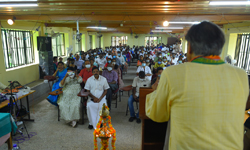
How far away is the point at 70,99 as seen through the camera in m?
4.32

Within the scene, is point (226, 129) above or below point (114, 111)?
above

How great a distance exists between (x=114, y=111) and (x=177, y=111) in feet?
13.7

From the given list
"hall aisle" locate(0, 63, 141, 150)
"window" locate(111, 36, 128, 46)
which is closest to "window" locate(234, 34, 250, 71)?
"hall aisle" locate(0, 63, 141, 150)

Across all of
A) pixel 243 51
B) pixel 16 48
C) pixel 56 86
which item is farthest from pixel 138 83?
pixel 243 51

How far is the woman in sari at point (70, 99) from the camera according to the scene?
4094 millimetres

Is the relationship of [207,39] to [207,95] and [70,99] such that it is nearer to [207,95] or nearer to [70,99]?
[207,95]

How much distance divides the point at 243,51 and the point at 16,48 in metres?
11.0

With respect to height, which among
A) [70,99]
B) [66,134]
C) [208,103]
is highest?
[208,103]

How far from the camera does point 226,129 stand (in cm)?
97

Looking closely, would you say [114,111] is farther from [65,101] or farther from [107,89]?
[65,101]

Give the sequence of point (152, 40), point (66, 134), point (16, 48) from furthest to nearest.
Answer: point (152, 40)
point (16, 48)
point (66, 134)

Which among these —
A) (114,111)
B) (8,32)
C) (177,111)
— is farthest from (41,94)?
(177,111)

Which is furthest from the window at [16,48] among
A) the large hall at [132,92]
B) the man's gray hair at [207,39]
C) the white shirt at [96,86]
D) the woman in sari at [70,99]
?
the man's gray hair at [207,39]

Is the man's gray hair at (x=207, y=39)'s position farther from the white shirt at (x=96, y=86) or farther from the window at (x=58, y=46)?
the window at (x=58, y=46)
